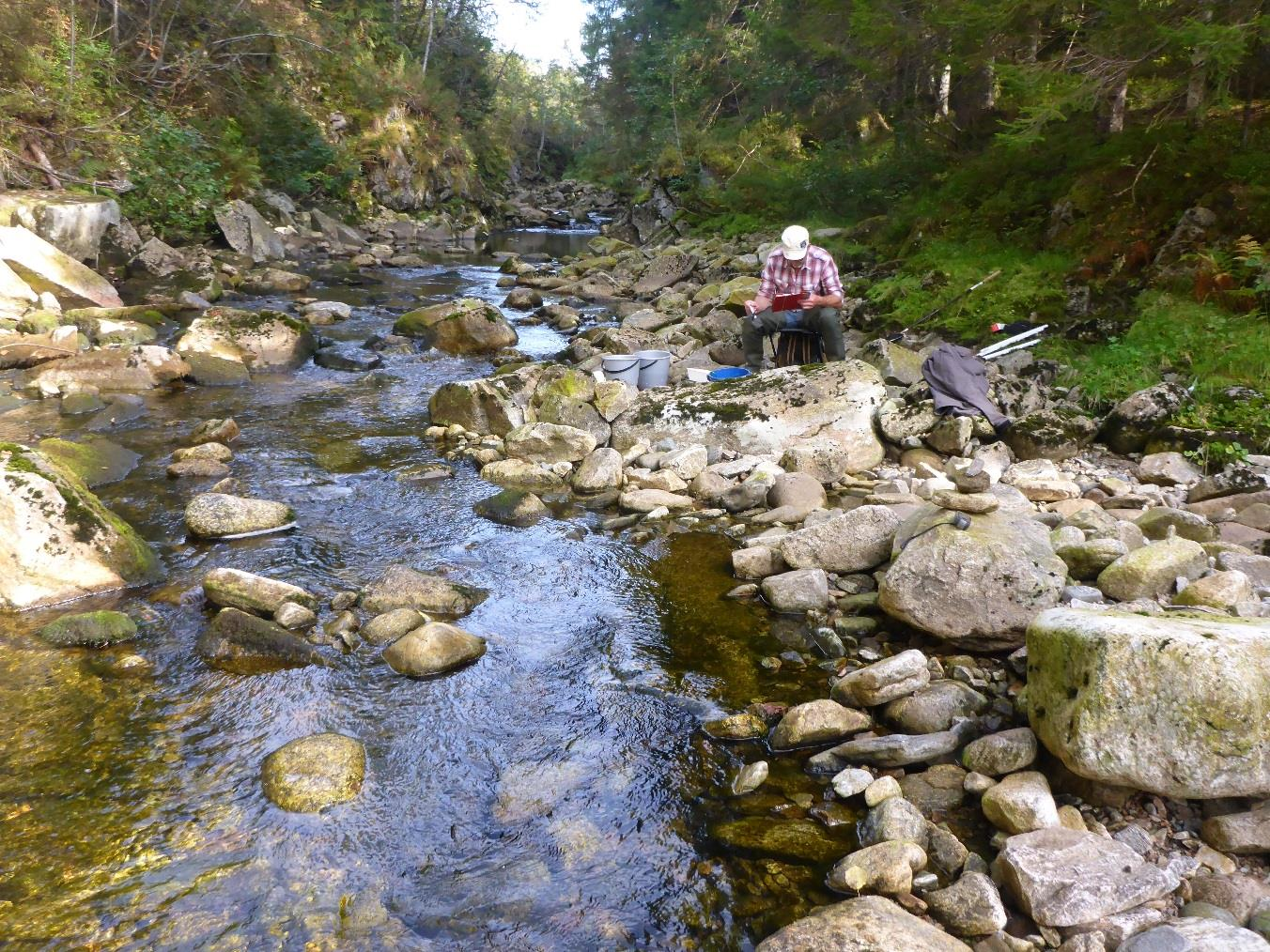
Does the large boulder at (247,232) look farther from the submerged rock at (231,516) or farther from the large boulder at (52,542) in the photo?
the large boulder at (52,542)

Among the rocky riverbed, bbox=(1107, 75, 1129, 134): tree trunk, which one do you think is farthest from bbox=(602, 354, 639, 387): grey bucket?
bbox=(1107, 75, 1129, 134): tree trunk

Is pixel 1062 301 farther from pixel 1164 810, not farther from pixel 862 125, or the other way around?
pixel 862 125

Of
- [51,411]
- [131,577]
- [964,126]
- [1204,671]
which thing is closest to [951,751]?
[1204,671]

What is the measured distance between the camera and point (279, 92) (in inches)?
941

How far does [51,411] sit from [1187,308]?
1084cm

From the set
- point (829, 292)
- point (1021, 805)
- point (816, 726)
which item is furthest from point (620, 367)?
point (1021, 805)

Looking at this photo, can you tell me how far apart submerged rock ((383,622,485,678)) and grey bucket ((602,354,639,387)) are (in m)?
4.54

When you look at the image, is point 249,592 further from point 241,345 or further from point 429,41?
point 429,41

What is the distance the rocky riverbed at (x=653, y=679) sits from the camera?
8.98 feet

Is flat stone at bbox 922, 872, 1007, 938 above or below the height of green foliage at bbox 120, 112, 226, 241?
below

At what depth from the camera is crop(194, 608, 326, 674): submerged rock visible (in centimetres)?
413

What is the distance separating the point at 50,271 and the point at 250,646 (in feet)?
31.9

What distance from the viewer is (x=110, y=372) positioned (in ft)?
29.3

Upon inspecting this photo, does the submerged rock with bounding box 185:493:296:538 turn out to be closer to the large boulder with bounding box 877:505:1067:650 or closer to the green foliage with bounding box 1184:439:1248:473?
the large boulder with bounding box 877:505:1067:650
